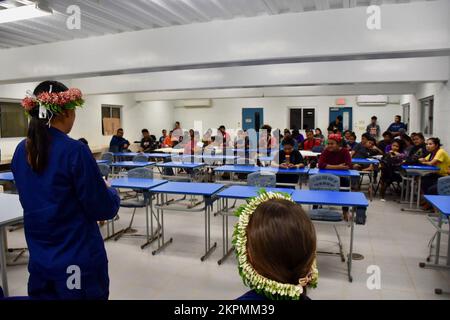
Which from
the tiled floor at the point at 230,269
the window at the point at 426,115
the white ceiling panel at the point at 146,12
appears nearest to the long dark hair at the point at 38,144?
the tiled floor at the point at 230,269

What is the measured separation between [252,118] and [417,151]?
8198 millimetres

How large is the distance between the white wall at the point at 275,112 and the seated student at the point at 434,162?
6887mm

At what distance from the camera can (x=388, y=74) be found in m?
6.87

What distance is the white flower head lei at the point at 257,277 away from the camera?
0.93m

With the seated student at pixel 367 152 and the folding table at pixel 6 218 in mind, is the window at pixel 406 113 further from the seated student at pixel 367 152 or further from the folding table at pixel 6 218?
the folding table at pixel 6 218

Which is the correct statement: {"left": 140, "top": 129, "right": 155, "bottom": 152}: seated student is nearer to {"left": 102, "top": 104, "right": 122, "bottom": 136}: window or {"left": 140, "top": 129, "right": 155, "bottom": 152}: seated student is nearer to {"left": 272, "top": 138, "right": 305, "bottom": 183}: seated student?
{"left": 102, "top": 104, "right": 122, "bottom": 136}: window

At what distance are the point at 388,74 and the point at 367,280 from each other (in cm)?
508

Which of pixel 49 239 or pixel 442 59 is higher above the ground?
pixel 442 59

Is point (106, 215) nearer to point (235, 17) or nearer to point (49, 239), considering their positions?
point (49, 239)

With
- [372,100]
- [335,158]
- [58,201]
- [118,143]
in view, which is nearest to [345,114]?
[372,100]

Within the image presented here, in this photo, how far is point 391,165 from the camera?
678 centimetres

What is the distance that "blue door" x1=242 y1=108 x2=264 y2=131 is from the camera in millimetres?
13891

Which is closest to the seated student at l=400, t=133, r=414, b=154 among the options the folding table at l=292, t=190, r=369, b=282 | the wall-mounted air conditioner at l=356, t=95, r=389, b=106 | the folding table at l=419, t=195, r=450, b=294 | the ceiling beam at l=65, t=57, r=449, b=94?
the ceiling beam at l=65, t=57, r=449, b=94
